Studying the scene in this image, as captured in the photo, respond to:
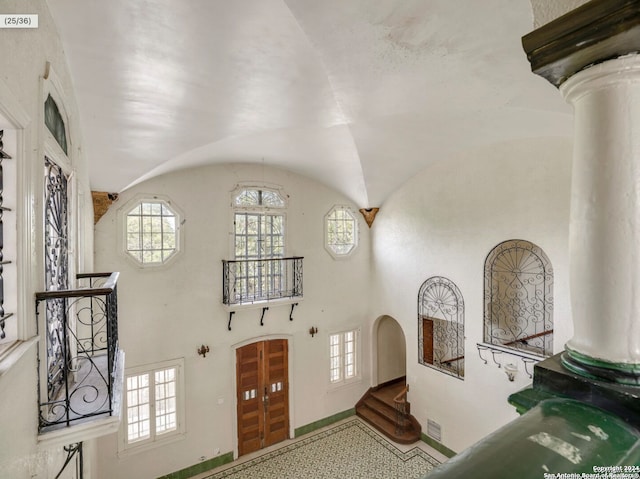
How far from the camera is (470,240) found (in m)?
6.09

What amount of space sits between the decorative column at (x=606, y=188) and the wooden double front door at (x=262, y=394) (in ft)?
21.0

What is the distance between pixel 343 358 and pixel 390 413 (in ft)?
4.97

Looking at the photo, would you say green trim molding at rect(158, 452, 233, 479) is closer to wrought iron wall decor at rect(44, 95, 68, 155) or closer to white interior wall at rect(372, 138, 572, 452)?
white interior wall at rect(372, 138, 572, 452)

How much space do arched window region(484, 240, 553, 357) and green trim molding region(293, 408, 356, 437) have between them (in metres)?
3.74

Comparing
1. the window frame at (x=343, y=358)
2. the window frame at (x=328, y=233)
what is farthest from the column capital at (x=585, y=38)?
the window frame at (x=343, y=358)

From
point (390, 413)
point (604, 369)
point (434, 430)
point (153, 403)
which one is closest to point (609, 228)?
point (604, 369)

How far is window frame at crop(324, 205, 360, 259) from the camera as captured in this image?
7.70 m

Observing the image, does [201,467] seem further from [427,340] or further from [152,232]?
[427,340]

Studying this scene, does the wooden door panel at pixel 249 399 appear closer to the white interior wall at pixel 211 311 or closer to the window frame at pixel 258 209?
the white interior wall at pixel 211 311

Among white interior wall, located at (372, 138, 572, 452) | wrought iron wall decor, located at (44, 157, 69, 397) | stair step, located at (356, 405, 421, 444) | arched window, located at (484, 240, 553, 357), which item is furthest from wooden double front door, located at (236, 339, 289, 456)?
wrought iron wall decor, located at (44, 157, 69, 397)

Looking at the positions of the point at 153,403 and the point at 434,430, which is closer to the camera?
the point at 153,403

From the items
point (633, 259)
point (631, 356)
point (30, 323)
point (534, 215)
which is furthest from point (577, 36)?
point (534, 215)

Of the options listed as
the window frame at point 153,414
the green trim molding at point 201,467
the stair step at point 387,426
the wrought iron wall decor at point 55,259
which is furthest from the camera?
the stair step at point 387,426

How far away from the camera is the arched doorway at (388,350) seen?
8406mm
